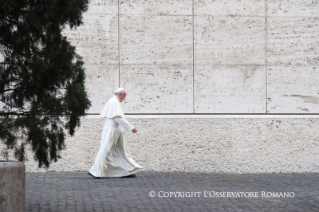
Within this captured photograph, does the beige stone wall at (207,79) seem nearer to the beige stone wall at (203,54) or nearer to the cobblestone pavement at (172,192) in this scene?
the beige stone wall at (203,54)

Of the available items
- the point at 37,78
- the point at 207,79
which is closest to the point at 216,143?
the point at 207,79

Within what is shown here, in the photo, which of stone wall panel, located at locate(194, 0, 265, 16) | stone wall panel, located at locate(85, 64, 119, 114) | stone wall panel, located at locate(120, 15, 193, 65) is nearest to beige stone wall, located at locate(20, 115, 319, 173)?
stone wall panel, located at locate(85, 64, 119, 114)

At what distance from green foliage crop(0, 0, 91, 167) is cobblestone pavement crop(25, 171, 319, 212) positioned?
141 centimetres

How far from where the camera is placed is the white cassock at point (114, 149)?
1077cm

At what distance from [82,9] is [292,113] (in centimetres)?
711

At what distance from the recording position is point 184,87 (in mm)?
11891

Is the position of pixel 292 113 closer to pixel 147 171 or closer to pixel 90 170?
pixel 147 171

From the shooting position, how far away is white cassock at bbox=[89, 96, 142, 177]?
10773mm

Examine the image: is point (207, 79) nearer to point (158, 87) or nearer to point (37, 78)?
point (158, 87)

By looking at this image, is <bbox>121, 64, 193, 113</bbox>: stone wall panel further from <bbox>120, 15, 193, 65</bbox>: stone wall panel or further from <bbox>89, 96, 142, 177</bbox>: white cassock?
<bbox>89, 96, 142, 177</bbox>: white cassock

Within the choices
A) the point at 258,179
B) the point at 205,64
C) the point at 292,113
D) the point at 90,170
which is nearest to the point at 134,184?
the point at 90,170

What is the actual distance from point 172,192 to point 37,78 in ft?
11.5

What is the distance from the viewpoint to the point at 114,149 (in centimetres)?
1104

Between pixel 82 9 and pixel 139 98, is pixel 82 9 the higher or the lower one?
the higher one
